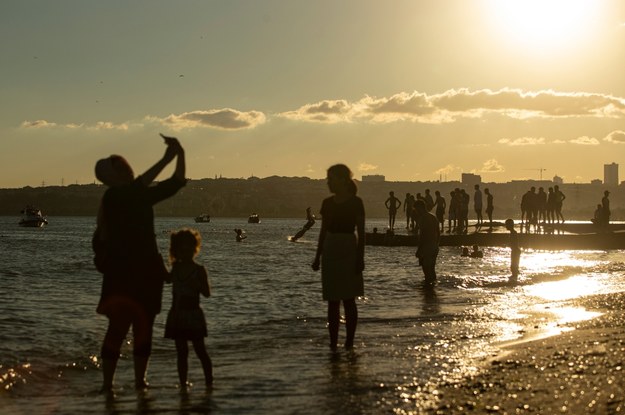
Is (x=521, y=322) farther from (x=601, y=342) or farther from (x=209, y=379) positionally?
(x=209, y=379)

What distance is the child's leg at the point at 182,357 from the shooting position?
8.12m

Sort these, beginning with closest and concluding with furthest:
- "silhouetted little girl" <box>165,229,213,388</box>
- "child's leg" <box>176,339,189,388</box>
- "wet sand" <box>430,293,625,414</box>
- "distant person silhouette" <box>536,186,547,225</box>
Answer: "wet sand" <box>430,293,625,414</box> → "silhouetted little girl" <box>165,229,213,388</box> → "child's leg" <box>176,339,189,388</box> → "distant person silhouette" <box>536,186,547,225</box>

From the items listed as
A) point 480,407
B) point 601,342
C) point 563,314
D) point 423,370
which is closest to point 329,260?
point 423,370

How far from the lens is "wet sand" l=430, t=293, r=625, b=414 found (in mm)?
6633

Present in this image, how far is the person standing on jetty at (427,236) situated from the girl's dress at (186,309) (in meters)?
10.3

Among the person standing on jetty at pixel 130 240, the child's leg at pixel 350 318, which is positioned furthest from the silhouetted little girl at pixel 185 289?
the child's leg at pixel 350 318

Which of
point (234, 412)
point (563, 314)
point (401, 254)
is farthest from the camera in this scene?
point (401, 254)

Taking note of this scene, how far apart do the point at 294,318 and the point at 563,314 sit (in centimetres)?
429

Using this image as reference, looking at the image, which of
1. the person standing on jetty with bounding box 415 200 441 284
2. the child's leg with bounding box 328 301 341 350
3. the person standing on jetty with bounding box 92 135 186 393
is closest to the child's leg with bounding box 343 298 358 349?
the child's leg with bounding box 328 301 341 350

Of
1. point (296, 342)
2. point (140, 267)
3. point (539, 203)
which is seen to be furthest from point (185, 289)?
point (539, 203)

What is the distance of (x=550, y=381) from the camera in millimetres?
7520

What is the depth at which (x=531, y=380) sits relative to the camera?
7.61m

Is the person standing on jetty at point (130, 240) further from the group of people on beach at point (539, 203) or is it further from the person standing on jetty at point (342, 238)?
the group of people on beach at point (539, 203)

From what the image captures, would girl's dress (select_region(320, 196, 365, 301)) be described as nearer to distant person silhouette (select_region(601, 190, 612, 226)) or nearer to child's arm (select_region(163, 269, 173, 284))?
child's arm (select_region(163, 269, 173, 284))
